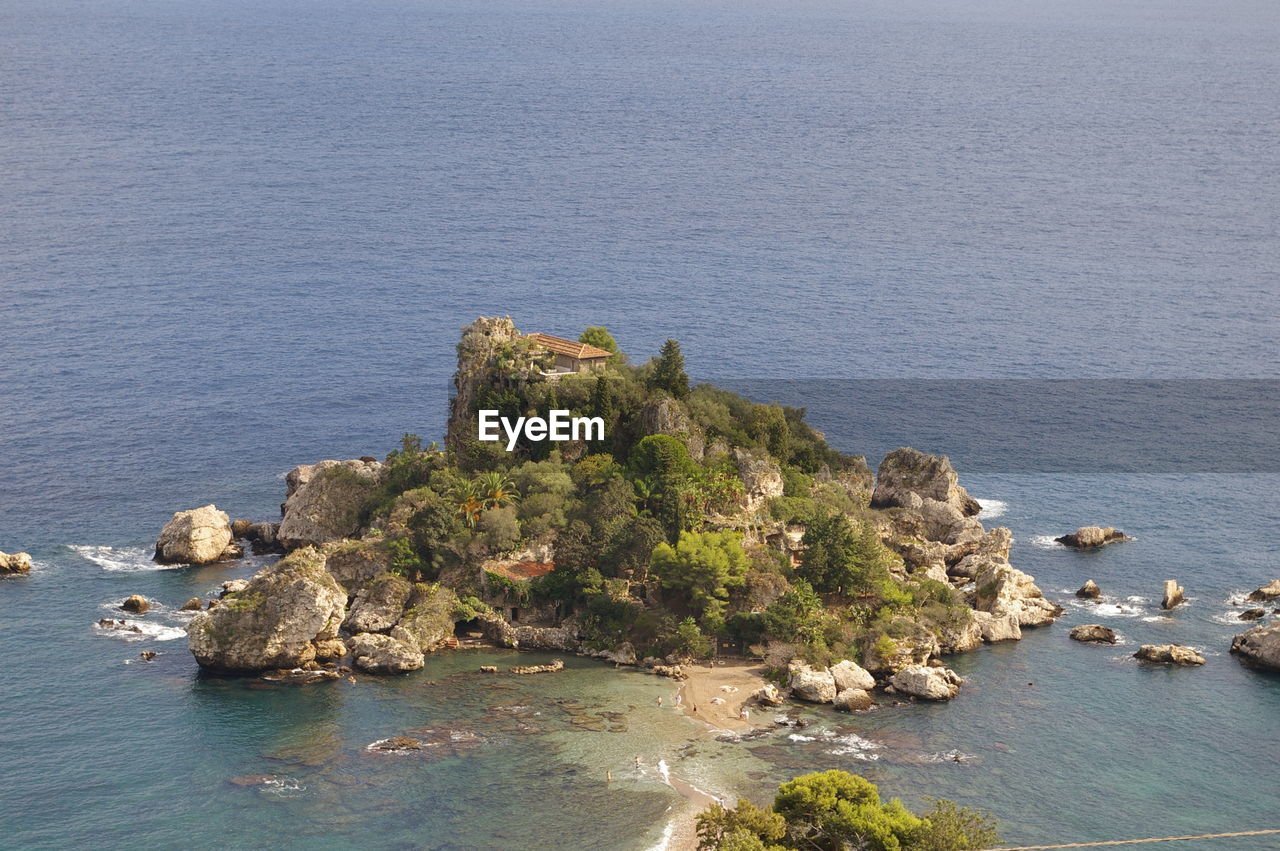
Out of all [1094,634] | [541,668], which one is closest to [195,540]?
[541,668]

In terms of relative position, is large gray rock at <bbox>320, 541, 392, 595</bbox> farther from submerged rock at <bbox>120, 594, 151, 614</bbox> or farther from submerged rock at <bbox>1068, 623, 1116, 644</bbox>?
submerged rock at <bbox>1068, 623, 1116, 644</bbox>

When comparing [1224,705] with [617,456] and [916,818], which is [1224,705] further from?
[617,456]

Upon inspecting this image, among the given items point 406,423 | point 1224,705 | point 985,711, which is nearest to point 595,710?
point 985,711

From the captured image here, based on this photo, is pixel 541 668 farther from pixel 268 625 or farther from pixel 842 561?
pixel 842 561

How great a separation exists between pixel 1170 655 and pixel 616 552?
3839cm

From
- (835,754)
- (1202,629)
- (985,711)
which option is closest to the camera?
(835,754)

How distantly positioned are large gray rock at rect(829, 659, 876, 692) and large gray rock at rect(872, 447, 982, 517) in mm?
28793

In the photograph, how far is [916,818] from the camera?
75.5 meters

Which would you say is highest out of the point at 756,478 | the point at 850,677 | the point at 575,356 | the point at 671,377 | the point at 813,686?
the point at 575,356

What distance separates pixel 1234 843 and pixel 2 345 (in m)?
141

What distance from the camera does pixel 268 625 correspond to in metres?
99.8

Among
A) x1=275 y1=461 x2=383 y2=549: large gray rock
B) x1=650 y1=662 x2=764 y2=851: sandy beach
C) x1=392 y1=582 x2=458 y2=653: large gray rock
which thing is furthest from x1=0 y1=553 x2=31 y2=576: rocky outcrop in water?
x1=650 y1=662 x2=764 y2=851: sandy beach

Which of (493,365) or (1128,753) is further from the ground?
(493,365)

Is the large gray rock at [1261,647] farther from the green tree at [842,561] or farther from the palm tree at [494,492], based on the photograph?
the palm tree at [494,492]
